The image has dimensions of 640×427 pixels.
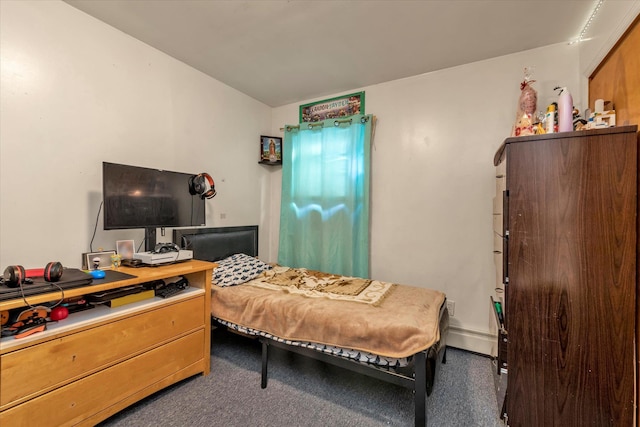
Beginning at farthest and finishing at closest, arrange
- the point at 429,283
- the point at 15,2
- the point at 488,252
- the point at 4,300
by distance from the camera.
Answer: the point at 429,283, the point at 488,252, the point at 15,2, the point at 4,300

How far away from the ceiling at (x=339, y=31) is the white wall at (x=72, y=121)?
21cm

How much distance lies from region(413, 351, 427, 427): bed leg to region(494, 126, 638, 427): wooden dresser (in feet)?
1.32

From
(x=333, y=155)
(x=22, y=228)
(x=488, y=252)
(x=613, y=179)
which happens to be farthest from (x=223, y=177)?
(x=613, y=179)

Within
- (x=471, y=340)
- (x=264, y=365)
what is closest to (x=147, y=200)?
(x=264, y=365)

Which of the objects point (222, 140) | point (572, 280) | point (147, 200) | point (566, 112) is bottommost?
point (572, 280)

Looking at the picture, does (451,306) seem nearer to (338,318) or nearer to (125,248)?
(338,318)

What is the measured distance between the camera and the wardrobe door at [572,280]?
44.4 inches

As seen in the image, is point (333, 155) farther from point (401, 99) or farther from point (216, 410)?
point (216, 410)

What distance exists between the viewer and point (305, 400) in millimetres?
1612

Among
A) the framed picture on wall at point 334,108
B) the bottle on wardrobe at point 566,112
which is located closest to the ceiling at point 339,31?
the framed picture on wall at point 334,108

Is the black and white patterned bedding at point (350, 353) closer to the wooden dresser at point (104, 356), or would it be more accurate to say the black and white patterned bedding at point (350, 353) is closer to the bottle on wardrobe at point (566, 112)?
the wooden dresser at point (104, 356)

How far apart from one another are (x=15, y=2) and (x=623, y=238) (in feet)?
10.9

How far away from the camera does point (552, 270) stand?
1225mm

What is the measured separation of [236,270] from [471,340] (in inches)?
83.3
